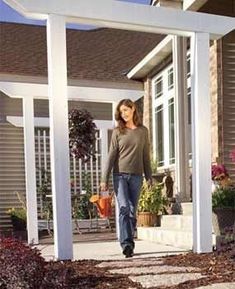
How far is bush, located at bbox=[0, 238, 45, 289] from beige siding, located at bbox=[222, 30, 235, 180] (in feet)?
17.5

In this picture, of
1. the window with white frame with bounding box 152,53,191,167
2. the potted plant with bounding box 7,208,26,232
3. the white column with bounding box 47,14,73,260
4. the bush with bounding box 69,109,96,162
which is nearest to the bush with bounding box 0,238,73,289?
the white column with bounding box 47,14,73,260

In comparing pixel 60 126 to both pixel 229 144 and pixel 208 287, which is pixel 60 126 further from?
pixel 229 144

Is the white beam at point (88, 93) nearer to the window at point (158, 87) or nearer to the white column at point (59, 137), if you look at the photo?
the white column at point (59, 137)

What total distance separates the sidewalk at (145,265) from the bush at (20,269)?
752mm

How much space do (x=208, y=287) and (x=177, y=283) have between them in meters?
0.29

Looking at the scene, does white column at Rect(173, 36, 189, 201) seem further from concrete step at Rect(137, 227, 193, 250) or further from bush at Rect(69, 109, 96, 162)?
bush at Rect(69, 109, 96, 162)

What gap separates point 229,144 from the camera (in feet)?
29.3

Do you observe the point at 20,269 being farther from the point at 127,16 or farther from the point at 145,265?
the point at 127,16

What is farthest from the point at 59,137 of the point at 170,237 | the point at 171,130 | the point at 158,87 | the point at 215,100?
the point at 158,87

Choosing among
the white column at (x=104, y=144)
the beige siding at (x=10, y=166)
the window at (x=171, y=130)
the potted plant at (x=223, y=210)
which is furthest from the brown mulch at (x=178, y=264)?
the beige siding at (x=10, y=166)

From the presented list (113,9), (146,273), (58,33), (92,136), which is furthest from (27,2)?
(92,136)

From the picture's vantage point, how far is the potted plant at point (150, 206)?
909 cm

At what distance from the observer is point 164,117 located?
1184 centimetres

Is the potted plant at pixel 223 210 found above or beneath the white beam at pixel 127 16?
beneath
